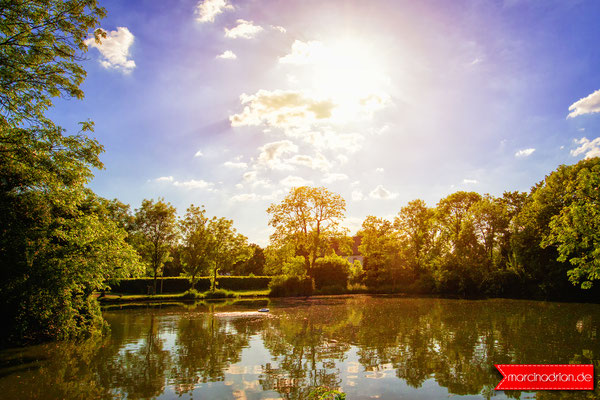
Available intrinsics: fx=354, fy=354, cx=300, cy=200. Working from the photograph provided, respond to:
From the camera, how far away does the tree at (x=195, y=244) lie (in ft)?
147

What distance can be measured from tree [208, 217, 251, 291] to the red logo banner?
1546 inches

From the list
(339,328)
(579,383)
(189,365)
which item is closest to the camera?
A: (579,383)

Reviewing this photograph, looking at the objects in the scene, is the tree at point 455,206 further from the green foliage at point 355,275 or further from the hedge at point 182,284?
the hedge at point 182,284

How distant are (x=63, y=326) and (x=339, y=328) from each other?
13.1 m

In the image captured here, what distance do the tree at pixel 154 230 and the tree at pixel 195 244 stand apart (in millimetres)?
1937

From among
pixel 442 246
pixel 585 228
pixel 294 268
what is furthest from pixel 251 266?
pixel 585 228

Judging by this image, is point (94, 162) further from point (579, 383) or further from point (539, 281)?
point (539, 281)

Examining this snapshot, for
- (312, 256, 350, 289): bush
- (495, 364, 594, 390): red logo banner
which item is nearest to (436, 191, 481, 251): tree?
(312, 256, 350, 289): bush

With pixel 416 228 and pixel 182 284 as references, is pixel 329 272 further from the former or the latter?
pixel 182 284

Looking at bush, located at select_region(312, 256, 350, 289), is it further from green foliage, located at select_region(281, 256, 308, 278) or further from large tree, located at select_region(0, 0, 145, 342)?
large tree, located at select_region(0, 0, 145, 342)

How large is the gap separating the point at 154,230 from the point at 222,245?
341 inches

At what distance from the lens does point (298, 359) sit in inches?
481

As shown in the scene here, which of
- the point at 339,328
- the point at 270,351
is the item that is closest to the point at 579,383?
the point at 270,351

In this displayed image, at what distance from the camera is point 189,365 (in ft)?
38.0
